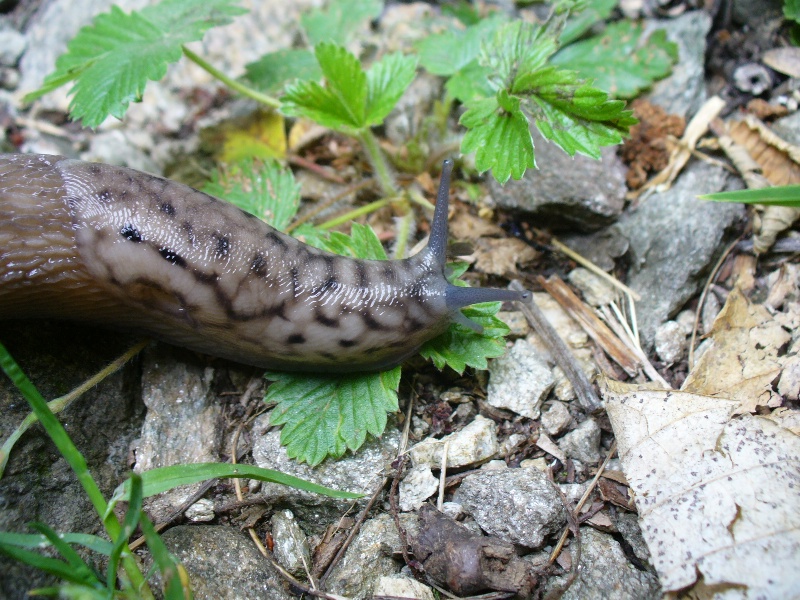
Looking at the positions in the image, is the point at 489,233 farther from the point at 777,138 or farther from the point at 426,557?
the point at 426,557

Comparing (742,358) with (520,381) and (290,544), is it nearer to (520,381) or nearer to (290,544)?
(520,381)

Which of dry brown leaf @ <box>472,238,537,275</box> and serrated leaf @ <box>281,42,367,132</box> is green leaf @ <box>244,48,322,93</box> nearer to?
serrated leaf @ <box>281,42,367,132</box>

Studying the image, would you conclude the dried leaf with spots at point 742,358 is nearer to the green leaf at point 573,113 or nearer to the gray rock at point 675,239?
the gray rock at point 675,239

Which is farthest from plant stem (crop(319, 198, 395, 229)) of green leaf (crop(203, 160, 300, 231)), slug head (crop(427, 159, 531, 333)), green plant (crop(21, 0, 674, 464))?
slug head (crop(427, 159, 531, 333))

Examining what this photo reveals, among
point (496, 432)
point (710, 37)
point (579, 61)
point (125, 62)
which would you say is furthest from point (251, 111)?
point (710, 37)

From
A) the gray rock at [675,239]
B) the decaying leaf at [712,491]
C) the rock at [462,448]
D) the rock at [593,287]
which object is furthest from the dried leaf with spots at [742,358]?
the rock at [462,448]

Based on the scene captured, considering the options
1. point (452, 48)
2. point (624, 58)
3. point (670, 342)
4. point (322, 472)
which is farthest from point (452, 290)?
point (624, 58)
